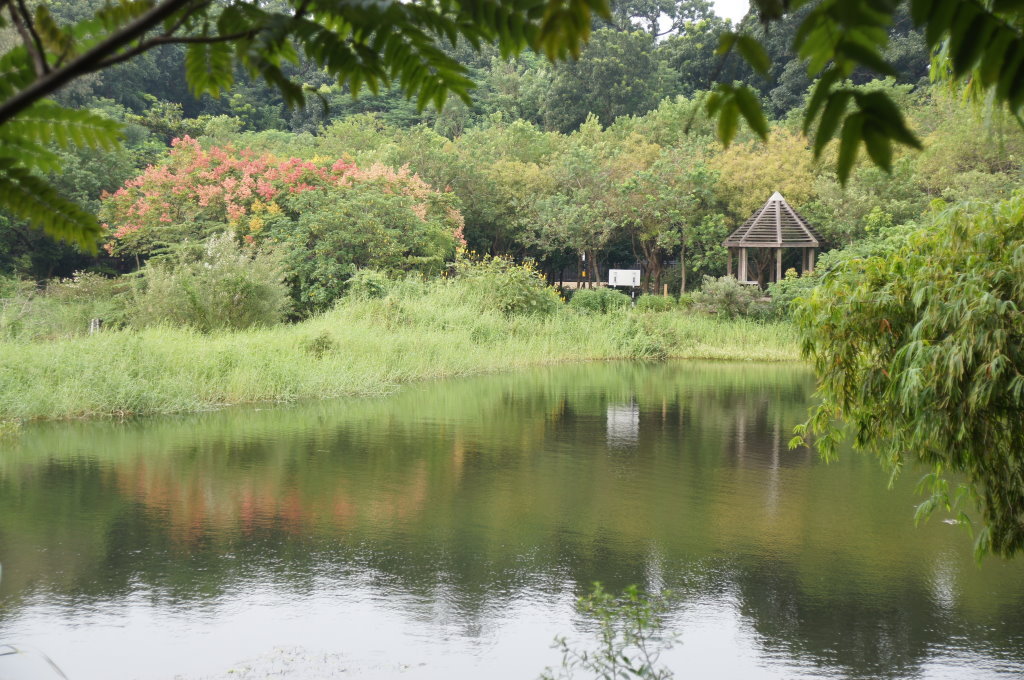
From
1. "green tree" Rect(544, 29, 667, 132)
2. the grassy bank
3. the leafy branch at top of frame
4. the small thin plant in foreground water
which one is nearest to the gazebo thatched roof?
the grassy bank

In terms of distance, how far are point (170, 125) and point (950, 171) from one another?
66.5 ft

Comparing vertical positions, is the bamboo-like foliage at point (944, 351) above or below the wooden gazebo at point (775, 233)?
below

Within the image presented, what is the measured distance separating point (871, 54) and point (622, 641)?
4046mm

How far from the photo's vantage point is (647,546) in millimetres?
6570

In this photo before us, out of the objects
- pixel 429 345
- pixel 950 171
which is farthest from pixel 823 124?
pixel 950 171

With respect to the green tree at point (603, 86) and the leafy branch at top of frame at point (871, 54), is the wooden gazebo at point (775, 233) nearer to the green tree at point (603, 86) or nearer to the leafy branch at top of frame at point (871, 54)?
the green tree at point (603, 86)

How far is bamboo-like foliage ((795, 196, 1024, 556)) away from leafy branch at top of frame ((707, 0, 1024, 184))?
295 cm

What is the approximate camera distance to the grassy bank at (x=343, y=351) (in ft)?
37.3

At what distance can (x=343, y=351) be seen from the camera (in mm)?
14797

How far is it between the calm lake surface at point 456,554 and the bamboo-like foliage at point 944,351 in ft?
3.46

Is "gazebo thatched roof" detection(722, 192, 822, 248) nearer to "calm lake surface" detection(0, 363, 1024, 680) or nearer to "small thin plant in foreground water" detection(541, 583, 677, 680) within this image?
"calm lake surface" detection(0, 363, 1024, 680)

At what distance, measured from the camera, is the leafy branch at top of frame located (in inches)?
41.6

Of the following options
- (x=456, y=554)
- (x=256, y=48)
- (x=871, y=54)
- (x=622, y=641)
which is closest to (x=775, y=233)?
(x=456, y=554)

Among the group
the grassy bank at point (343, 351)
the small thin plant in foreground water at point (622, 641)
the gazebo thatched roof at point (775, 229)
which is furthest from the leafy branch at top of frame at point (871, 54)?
the gazebo thatched roof at point (775, 229)
